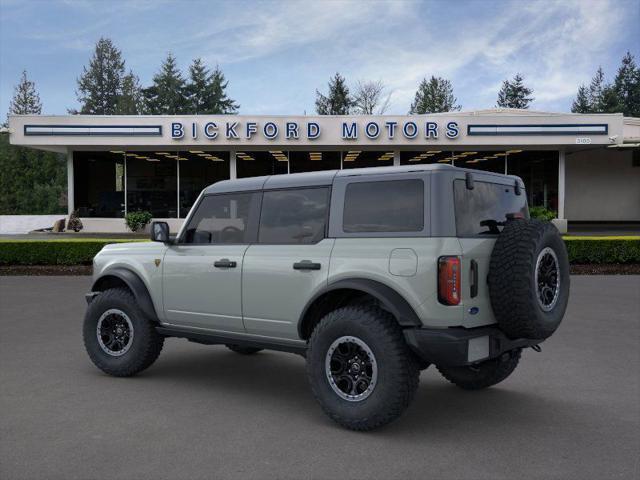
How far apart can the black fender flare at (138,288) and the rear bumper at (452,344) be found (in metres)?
2.85

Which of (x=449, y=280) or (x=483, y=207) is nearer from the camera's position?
(x=449, y=280)

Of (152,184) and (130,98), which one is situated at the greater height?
(130,98)

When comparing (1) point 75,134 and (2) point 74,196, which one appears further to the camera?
(2) point 74,196

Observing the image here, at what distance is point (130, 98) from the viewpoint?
249 ft

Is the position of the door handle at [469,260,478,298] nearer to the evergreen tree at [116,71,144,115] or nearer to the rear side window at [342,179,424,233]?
the rear side window at [342,179,424,233]

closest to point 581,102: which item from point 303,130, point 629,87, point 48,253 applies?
point 629,87

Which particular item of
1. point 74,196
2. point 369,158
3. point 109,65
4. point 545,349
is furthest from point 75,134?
point 109,65

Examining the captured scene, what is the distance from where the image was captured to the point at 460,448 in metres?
4.29

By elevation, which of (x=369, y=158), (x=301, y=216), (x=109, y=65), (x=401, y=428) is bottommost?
(x=401, y=428)

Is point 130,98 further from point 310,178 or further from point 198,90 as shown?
point 310,178

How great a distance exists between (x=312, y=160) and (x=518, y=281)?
26938mm

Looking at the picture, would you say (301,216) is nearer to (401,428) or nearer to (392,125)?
(401,428)

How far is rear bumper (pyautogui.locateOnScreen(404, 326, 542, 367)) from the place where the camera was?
4.30m

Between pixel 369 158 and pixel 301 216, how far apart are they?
26.3 metres
